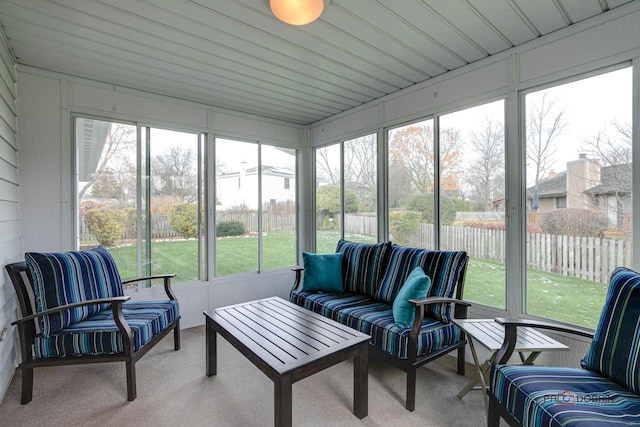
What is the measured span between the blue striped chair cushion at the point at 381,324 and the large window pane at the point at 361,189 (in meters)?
1.12

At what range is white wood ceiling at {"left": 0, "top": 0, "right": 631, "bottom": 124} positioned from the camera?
2.05m

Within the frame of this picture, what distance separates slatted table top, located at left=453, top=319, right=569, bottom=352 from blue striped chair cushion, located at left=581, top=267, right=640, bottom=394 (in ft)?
0.58

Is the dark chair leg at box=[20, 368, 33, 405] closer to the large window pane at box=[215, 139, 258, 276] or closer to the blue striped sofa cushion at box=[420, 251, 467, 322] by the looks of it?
the large window pane at box=[215, 139, 258, 276]

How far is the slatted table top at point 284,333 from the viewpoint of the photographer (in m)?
1.85

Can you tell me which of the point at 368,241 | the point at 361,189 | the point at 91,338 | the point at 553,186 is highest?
the point at 361,189

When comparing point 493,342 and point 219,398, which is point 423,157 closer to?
point 493,342

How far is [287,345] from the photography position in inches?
79.0

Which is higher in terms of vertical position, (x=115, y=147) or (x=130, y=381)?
(x=115, y=147)

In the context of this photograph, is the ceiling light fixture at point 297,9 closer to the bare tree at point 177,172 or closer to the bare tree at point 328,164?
the bare tree at point 177,172

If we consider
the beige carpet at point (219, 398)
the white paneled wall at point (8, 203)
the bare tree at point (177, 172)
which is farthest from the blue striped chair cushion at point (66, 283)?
the bare tree at point (177, 172)

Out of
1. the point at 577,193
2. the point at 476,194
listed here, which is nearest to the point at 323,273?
the point at 476,194

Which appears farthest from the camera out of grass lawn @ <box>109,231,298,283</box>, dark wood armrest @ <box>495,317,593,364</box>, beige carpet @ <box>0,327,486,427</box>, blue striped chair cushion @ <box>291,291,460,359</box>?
grass lawn @ <box>109,231,298,283</box>

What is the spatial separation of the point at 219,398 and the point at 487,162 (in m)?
2.97

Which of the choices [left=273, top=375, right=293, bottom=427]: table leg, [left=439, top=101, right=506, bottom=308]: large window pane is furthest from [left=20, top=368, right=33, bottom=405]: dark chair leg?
[left=439, top=101, right=506, bottom=308]: large window pane
